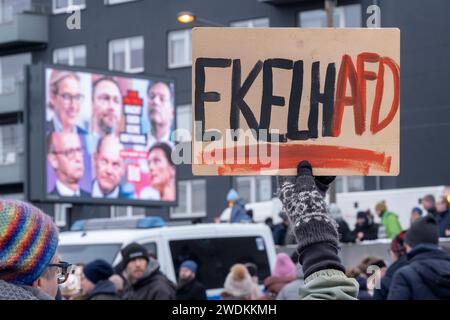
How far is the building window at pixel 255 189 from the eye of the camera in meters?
21.2

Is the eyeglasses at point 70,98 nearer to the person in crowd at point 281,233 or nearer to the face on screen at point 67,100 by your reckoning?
the face on screen at point 67,100

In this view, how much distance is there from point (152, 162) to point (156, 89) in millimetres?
1305

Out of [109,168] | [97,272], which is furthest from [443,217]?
[109,168]

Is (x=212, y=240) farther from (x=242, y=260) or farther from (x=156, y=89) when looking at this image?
(x=156, y=89)

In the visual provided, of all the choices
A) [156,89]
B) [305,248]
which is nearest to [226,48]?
[305,248]

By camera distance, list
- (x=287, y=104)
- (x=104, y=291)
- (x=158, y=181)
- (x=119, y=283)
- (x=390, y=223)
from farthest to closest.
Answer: (x=158, y=181) < (x=390, y=223) < (x=119, y=283) < (x=104, y=291) < (x=287, y=104)

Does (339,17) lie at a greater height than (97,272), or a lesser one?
greater

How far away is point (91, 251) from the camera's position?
1131 centimetres

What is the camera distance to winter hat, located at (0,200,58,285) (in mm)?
2680

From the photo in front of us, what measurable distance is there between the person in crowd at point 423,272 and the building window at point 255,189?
46.3ft

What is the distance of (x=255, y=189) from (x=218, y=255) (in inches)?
442

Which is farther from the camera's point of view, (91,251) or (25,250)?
(91,251)

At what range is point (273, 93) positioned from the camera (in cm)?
294

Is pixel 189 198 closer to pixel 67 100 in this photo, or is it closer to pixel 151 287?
pixel 67 100
